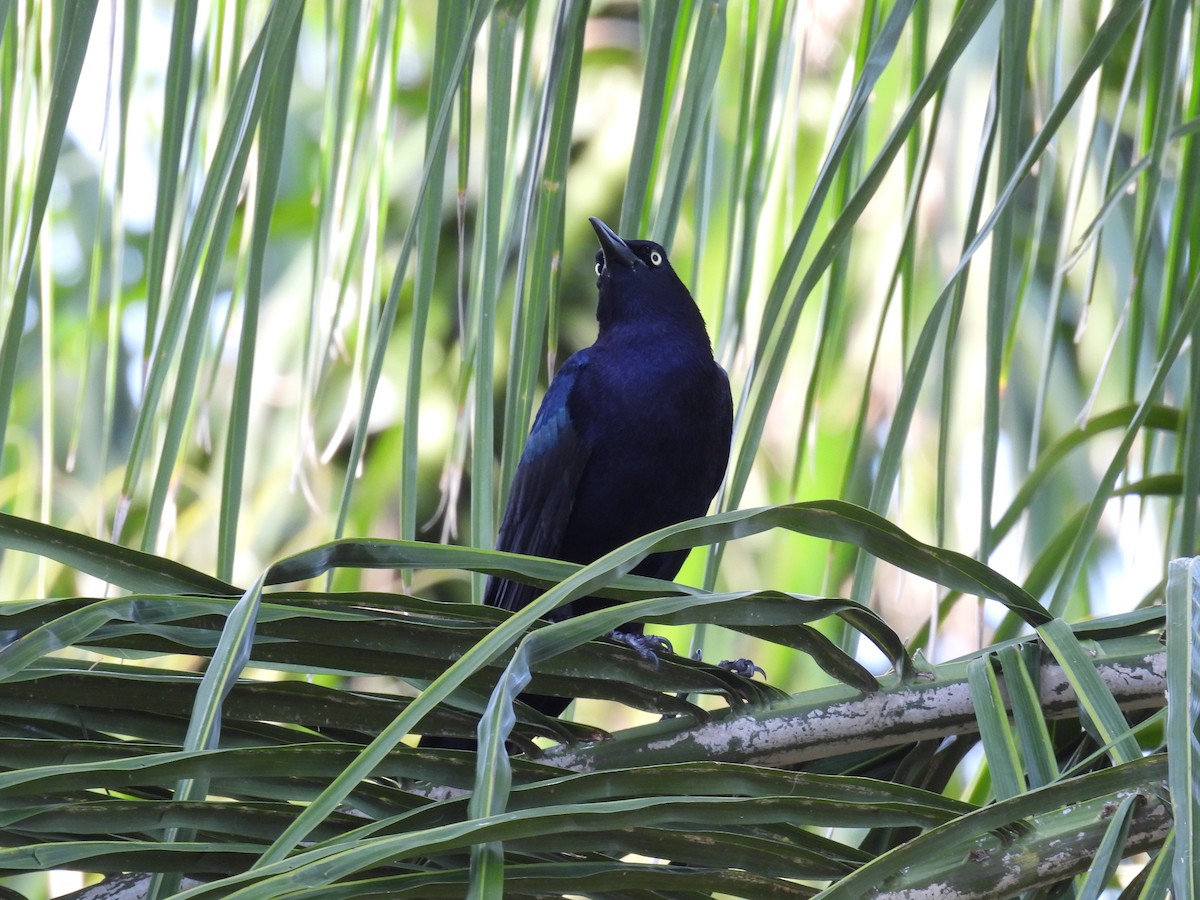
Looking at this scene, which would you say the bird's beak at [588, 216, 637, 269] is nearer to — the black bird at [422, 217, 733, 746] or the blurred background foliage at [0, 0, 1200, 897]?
the black bird at [422, 217, 733, 746]

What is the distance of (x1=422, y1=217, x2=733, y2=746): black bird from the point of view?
2.55 m

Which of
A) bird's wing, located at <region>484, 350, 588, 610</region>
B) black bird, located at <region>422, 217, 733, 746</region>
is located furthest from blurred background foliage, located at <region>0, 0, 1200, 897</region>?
bird's wing, located at <region>484, 350, 588, 610</region>

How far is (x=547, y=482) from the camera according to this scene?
2645mm

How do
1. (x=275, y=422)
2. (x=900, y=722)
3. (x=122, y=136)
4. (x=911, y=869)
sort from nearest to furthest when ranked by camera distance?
(x=911, y=869) → (x=900, y=722) → (x=122, y=136) → (x=275, y=422)

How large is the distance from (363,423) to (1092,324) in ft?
13.2

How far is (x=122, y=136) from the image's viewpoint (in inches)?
57.5

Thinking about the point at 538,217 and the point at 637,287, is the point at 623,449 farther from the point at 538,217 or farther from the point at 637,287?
the point at 538,217

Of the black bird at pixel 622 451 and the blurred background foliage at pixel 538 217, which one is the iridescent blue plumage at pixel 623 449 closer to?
the black bird at pixel 622 451

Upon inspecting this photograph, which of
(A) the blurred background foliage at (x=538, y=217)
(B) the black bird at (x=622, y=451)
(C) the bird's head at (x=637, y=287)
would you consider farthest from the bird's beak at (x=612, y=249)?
(A) the blurred background foliage at (x=538, y=217)

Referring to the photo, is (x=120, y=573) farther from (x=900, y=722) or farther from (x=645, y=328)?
(x=645, y=328)

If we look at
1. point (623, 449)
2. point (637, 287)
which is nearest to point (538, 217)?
point (623, 449)

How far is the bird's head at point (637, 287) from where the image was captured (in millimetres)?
2830

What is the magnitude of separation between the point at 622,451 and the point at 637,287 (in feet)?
1.56

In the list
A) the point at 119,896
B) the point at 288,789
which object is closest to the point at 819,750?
the point at 288,789
